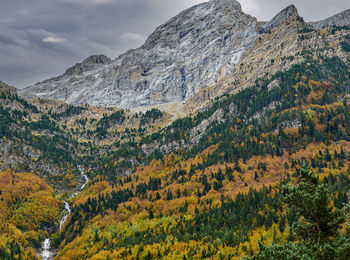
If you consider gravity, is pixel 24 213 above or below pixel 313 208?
below

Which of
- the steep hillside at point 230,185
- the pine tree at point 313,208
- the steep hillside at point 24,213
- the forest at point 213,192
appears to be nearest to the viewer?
the pine tree at point 313,208

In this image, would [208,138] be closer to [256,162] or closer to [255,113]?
[255,113]

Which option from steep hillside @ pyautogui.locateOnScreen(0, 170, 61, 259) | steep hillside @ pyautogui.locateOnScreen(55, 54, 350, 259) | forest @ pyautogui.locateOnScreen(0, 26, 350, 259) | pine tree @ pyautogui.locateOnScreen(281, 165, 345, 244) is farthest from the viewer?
steep hillside @ pyautogui.locateOnScreen(0, 170, 61, 259)

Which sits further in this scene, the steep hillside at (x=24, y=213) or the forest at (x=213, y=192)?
the steep hillside at (x=24, y=213)

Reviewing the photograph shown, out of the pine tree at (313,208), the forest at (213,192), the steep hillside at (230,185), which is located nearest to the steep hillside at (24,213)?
the forest at (213,192)

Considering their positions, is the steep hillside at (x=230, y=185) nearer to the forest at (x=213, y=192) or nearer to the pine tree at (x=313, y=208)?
the forest at (x=213, y=192)

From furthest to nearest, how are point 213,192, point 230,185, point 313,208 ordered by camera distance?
point 230,185 < point 213,192 < point 313,208

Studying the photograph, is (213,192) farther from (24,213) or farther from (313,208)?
(313,208)

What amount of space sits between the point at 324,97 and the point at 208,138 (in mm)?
79359

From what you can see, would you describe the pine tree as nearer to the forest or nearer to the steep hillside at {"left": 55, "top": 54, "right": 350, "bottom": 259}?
the forest

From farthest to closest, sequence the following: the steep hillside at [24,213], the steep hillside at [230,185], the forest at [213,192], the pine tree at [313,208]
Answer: the steep hillside at [24,213]
the forest at [213,192]
the steep hillside at [230,185]
the pine tree at [313,208]

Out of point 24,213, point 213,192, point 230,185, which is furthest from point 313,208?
point 24,213

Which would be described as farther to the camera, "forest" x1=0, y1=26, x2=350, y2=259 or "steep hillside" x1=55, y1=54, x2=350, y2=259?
"forest" x1=0, y1=26, x2=350, y2=259

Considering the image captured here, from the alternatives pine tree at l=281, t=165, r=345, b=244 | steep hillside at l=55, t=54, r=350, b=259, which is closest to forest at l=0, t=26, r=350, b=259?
steep hillside at l=55, t=54, r=350, b=259
